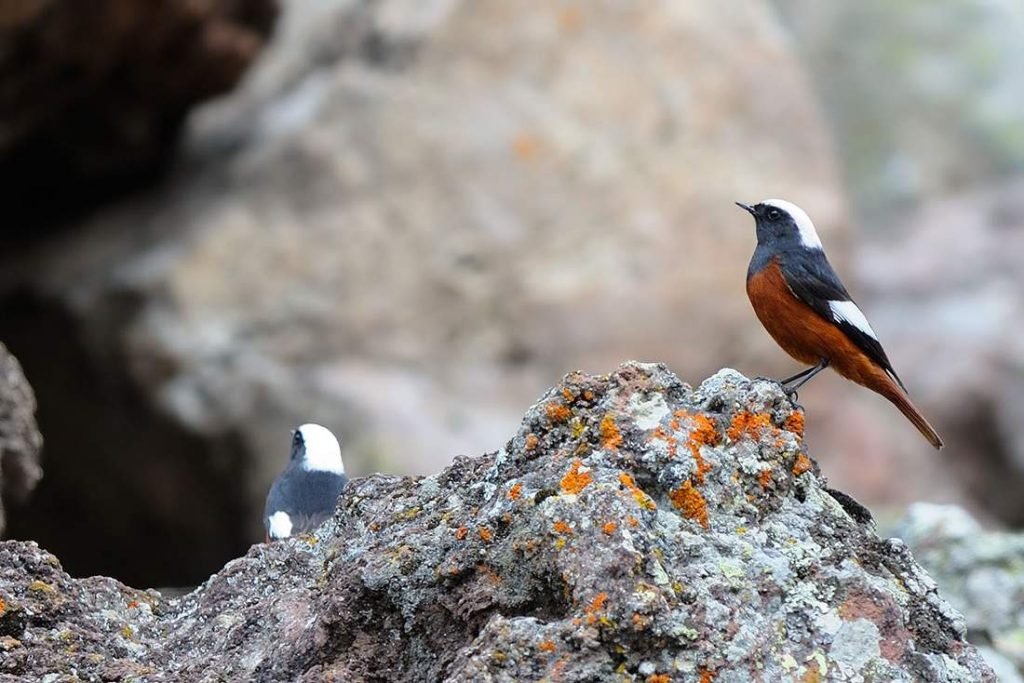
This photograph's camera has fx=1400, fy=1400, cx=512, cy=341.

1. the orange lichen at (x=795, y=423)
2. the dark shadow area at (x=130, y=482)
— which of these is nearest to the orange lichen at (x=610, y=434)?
the orange lichen at (x=795, y=423)

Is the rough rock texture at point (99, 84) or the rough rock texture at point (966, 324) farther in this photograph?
the rough rock texture at point (966, 324)

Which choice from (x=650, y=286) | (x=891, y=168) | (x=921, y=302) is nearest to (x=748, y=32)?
(x=650, y=286)

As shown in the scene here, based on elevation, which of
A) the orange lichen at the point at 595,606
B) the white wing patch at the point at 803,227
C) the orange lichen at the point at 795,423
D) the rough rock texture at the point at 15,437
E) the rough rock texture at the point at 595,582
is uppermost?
the white wing patch at the point at 803,227

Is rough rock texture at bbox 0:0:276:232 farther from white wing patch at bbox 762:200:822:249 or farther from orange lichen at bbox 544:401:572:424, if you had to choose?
orange lichen at bbox 544:401:572:424

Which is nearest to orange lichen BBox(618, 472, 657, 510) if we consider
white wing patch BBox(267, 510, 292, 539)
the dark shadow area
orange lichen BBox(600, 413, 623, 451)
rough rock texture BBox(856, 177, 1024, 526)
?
orange lichen BBox(600, 413, 623, 451)

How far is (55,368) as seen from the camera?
13.9 metres

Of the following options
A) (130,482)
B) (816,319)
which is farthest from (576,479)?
(130,482)

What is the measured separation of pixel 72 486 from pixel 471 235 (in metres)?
4.68

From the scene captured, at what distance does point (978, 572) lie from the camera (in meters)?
7.18

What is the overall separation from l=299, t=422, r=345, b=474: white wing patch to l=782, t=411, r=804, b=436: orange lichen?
417 centimetres

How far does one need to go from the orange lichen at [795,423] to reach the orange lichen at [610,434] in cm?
50

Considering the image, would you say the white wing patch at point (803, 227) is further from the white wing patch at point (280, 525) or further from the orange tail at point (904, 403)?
the white wing patch at point (280, 525)

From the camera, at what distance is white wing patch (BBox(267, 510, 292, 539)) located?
22.8 feet

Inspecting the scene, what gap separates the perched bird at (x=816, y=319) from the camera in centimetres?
624
